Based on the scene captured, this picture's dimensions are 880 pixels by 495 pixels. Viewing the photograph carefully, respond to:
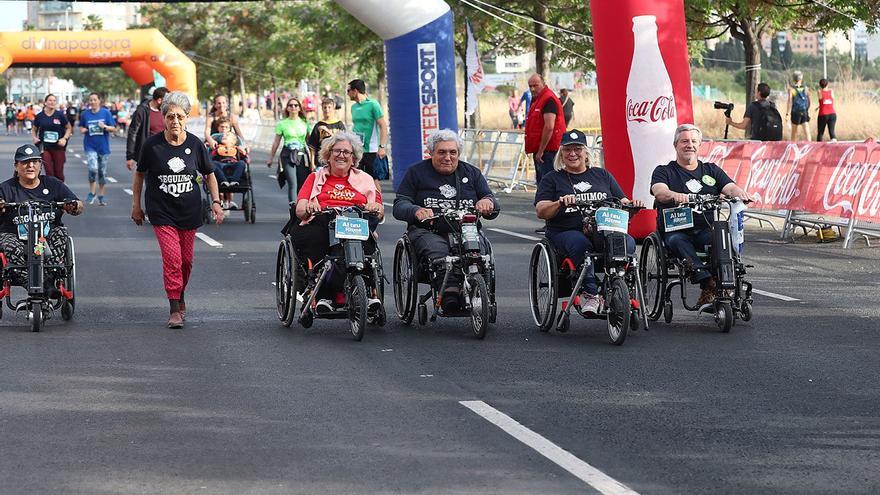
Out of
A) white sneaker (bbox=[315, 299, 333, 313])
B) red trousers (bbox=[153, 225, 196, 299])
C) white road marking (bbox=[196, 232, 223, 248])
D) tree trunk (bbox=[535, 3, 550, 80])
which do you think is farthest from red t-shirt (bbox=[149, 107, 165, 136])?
tree trunk (bbox=[535, 3, 550, 80])

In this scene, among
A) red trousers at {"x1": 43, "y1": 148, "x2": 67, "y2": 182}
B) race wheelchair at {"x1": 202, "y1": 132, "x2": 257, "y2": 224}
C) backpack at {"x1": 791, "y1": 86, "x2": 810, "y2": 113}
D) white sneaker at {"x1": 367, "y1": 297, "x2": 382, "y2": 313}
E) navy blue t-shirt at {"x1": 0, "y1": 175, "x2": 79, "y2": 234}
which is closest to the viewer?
white sneaker at {"x1": 367, "y1": 297, "x2": 382, "y2": 313}

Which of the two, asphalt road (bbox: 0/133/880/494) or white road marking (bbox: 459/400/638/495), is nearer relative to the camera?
white road marking (bbox: 459/400/638/495)

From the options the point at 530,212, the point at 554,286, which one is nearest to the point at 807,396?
the point at 554,286

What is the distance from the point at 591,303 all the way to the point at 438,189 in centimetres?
160

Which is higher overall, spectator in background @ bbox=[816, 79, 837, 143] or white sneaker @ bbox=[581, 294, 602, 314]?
spectator in background @ bbox=[816, 79, 837, 143]

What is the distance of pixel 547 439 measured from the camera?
748cm

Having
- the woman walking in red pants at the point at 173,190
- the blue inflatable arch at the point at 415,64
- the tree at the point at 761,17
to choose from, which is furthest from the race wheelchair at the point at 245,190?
the woman walking in red pants at the point at 173,190

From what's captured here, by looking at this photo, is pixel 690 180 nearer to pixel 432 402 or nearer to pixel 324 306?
pixel 324 306

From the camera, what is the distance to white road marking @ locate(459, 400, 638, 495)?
651 cm

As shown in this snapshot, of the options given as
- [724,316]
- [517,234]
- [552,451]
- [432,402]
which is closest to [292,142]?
[517,234]

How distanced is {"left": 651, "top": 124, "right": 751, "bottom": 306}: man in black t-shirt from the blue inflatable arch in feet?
37.7

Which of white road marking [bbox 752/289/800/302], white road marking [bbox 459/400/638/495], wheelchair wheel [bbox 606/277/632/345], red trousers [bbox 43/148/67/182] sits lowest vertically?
white road marking [bbox 459/400/638/495]

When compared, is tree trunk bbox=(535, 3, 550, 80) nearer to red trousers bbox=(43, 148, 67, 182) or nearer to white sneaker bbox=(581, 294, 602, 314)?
red trousers bbox=(43, 148, 67, 182)

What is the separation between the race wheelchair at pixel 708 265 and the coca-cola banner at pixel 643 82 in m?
6.01
